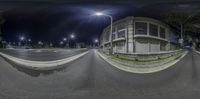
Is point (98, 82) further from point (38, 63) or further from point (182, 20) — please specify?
point (182, 20)

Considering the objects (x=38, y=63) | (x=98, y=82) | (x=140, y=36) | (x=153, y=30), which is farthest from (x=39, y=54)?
(x=153, y=30)

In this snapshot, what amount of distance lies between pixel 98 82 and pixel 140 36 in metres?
0.58

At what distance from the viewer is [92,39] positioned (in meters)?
1.83

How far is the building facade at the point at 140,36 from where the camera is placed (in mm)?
1599

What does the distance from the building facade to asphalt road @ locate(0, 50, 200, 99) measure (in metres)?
0.23

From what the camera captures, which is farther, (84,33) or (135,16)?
(84,33)

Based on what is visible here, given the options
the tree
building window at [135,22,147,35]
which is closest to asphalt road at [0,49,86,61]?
building window at [135,22,147,35]

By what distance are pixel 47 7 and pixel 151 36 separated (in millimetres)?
967

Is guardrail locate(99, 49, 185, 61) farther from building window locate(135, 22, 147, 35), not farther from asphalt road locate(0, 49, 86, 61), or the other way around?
asphalt road locate(0, 49, 86, 61)

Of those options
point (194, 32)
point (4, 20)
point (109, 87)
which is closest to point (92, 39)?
point (109, 87)

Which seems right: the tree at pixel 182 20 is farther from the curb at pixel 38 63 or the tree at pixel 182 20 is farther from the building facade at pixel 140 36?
the curb at pixel 38 63

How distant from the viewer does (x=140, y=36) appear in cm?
157

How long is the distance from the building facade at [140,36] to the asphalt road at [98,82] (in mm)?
229

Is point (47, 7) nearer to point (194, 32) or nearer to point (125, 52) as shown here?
point (125, 52)
